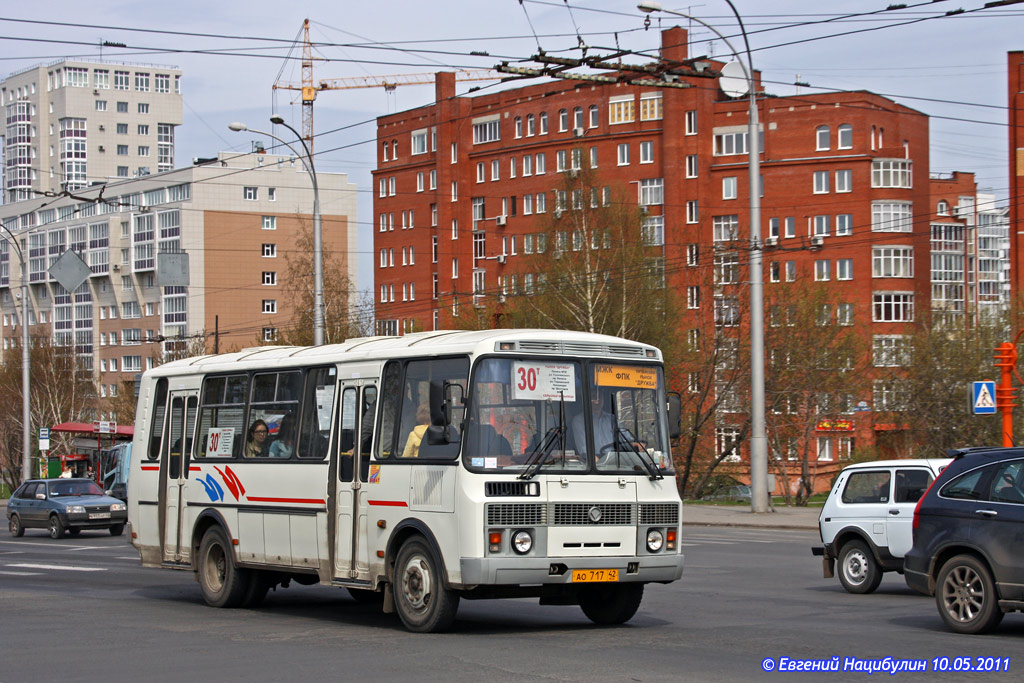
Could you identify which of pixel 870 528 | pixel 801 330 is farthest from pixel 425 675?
pixel 801 330

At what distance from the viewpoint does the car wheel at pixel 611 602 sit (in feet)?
42.1

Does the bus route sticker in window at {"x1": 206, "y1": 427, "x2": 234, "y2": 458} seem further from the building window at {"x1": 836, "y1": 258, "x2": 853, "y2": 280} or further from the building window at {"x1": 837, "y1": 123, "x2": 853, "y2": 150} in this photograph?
the building window at {"x1": 837, "y1": 123, "x2": 853, "y2": 150}

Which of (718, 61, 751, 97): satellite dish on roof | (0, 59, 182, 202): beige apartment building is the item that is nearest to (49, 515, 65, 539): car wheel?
(718, 61, 751, 97): satellite dish on roof

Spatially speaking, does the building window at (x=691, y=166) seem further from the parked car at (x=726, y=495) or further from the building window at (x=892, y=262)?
the parked car at (x=726, y=495)

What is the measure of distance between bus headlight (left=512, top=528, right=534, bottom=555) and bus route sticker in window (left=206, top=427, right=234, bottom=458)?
15.6 ft

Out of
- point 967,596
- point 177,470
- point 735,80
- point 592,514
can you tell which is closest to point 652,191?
point 735,80

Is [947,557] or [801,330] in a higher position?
[801,330]

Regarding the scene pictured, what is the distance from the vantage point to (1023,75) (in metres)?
65.4

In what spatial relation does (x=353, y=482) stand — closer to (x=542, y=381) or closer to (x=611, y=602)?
(x=542, y=381)

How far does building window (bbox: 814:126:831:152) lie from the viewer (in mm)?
79544

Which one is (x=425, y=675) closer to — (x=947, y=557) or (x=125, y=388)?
(x=947, y=557)

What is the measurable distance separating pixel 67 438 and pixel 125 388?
15.1 meters

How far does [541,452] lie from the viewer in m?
11.9

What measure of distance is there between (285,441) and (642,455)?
3.97 meters
